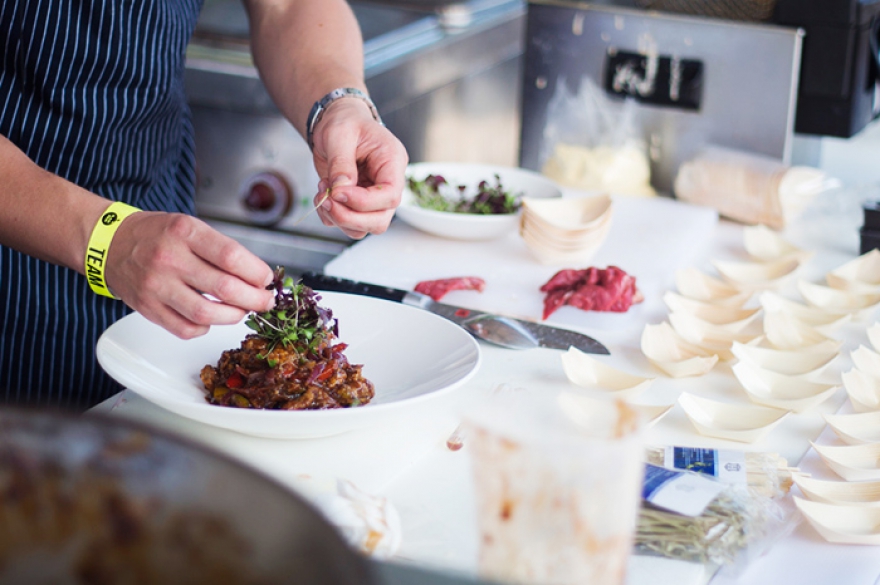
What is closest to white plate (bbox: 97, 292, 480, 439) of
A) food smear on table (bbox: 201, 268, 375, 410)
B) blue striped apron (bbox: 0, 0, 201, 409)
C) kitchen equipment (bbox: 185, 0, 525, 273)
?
food smear on table (bbox: 201, 268, 375, 410)

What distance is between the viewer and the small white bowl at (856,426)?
1147 millimetres

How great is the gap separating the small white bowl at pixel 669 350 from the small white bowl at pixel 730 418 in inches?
5.2

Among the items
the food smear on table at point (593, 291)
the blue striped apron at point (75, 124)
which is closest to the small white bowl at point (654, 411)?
the food smear on table at point (593, 291)

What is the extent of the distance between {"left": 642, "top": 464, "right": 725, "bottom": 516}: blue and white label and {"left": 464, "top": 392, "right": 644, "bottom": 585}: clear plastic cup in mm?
371

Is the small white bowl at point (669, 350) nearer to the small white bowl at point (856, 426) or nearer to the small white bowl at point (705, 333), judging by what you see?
the small white bowl at point (705, 333)

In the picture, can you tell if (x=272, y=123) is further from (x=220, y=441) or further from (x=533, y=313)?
(x=220, y=441)

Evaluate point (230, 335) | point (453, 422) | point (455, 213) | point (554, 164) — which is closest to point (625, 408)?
point (453, 422)

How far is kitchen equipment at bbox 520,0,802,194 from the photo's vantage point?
209 cm

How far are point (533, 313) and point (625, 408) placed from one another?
1004mm

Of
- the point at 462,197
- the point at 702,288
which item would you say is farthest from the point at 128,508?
the point at 462,197

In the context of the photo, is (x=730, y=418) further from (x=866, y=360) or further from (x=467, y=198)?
(x=467, y=198)

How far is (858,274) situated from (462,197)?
0.77 meters

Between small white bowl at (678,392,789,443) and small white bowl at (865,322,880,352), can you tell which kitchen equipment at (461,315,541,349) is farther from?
small white bowl at (865,322,880,352)

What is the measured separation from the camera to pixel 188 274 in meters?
1.04
